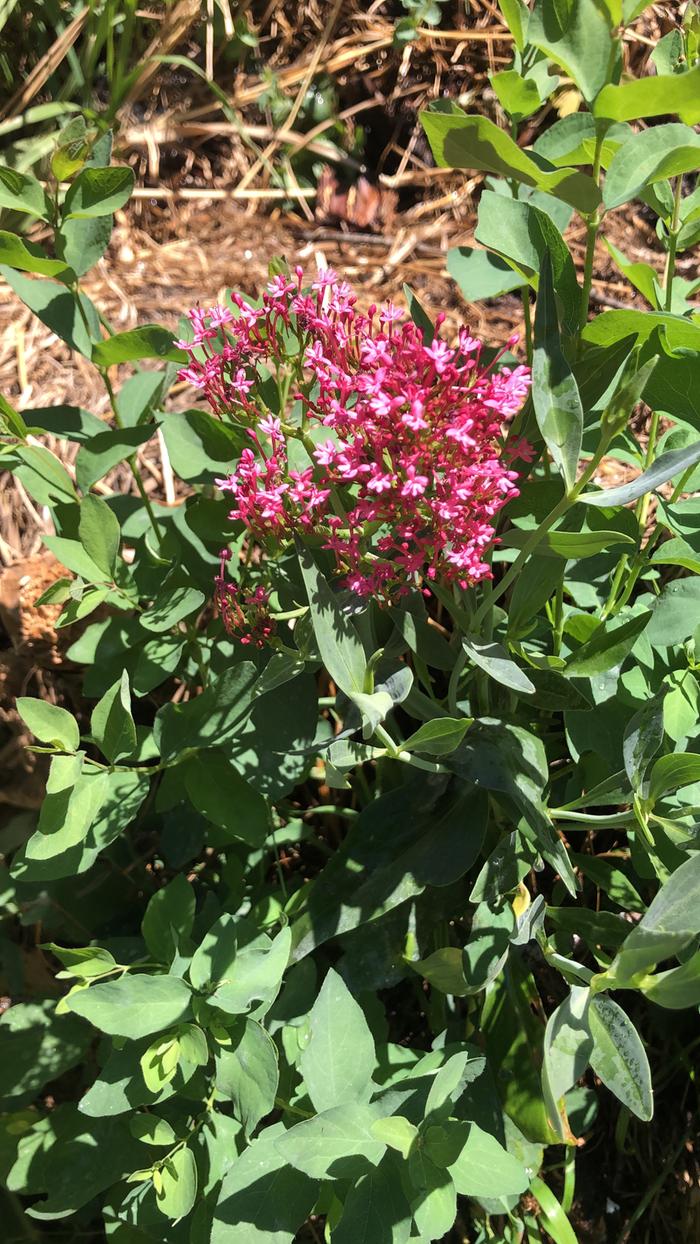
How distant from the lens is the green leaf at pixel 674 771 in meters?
0.94

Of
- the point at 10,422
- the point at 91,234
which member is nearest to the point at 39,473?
the point at 10,422

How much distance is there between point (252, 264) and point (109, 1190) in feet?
5.98

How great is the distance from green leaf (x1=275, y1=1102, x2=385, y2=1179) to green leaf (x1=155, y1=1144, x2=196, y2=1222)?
190 millimetres

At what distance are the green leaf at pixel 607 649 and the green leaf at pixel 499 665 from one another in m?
0.13

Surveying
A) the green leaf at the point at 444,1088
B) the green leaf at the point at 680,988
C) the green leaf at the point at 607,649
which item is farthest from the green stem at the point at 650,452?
the green leaf at the point at 444,1088

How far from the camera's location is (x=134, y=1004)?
976 millimetres

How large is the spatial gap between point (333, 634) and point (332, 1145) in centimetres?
47

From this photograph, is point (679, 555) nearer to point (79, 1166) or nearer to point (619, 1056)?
point (619, 1056)

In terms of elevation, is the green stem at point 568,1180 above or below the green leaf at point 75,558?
below

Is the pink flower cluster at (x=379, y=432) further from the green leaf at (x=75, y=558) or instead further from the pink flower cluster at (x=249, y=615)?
the green leaf at (x=75, y=558)

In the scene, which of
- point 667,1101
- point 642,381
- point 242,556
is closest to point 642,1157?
point 667,1101

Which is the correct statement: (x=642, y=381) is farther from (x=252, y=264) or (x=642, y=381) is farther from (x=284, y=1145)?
(x=252, y=264)

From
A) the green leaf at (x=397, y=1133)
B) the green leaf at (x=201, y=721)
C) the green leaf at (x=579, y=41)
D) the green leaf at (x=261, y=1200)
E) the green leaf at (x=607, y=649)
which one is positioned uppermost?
the green leaf at (x=579, y=41)

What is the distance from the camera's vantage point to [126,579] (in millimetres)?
1271
